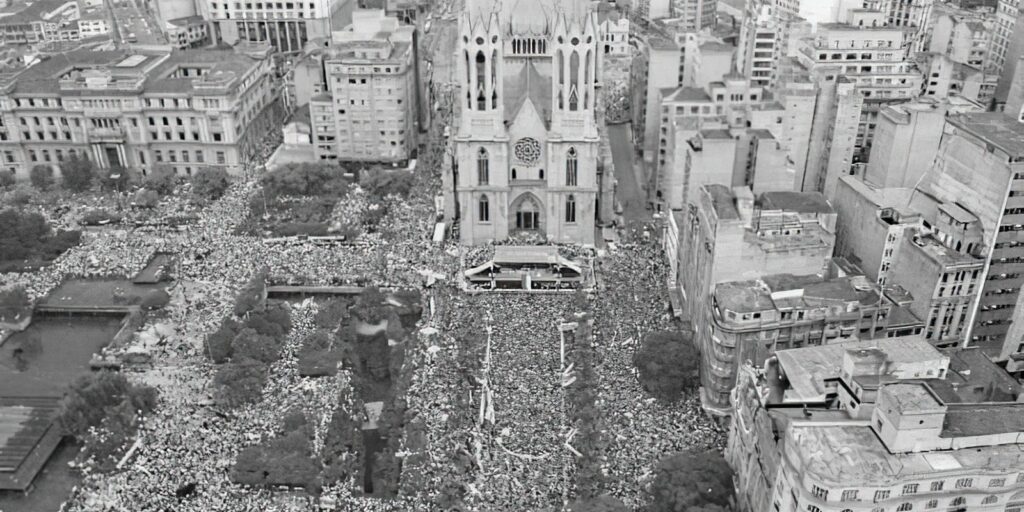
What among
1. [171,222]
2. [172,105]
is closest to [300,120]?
[172,105]

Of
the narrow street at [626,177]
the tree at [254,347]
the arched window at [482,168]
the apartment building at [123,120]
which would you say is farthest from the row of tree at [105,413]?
the narrow street at [626,177]

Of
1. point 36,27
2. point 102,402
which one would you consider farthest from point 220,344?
point 36,27

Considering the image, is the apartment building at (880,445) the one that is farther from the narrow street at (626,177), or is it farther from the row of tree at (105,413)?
the narrow street at (626,177)

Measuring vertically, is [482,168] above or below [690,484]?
above

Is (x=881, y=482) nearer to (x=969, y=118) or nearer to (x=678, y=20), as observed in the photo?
(x=969, y=118)

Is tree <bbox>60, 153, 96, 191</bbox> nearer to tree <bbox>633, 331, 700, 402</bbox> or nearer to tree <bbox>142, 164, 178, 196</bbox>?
tree <bbox>142, 164, 178, 196</bbox>

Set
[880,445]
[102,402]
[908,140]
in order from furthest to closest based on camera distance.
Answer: [908,140]
[102,402]
[880,445]

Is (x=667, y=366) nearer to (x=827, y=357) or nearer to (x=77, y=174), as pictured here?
(x=827, y=357)
